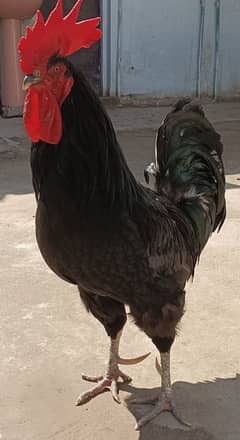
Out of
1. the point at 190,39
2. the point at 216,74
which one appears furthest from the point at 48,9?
the point at 216,74

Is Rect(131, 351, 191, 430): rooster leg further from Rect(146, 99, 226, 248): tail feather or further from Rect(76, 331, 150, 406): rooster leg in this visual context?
Rect(146, 99, 226, 248): tail feather

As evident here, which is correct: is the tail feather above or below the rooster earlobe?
below

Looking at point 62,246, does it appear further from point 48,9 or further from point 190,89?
point 190,89

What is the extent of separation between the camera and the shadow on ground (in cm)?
299

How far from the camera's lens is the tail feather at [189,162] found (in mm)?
3457

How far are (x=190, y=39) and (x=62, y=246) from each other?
894cm

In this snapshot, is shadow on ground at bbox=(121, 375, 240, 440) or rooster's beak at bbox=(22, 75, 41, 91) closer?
rooster's beak at bbox=(22, 75, 41, 91)

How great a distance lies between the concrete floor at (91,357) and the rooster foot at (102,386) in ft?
0.13

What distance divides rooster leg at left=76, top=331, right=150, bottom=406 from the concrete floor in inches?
1.8

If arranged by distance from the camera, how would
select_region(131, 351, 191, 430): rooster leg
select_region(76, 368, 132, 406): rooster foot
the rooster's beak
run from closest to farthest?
1. the rooster's beak
2. select_region(131, 351, 191, 430): rooster leg
3. select_region(76, 368, 132, 406): rooster foot

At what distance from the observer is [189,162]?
11.5 feet

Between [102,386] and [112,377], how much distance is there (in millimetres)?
73

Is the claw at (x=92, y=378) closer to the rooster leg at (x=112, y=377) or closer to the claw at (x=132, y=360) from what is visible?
the rooster leg at (x=112, y=377)

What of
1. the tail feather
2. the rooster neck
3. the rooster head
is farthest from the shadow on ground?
the rooster head
